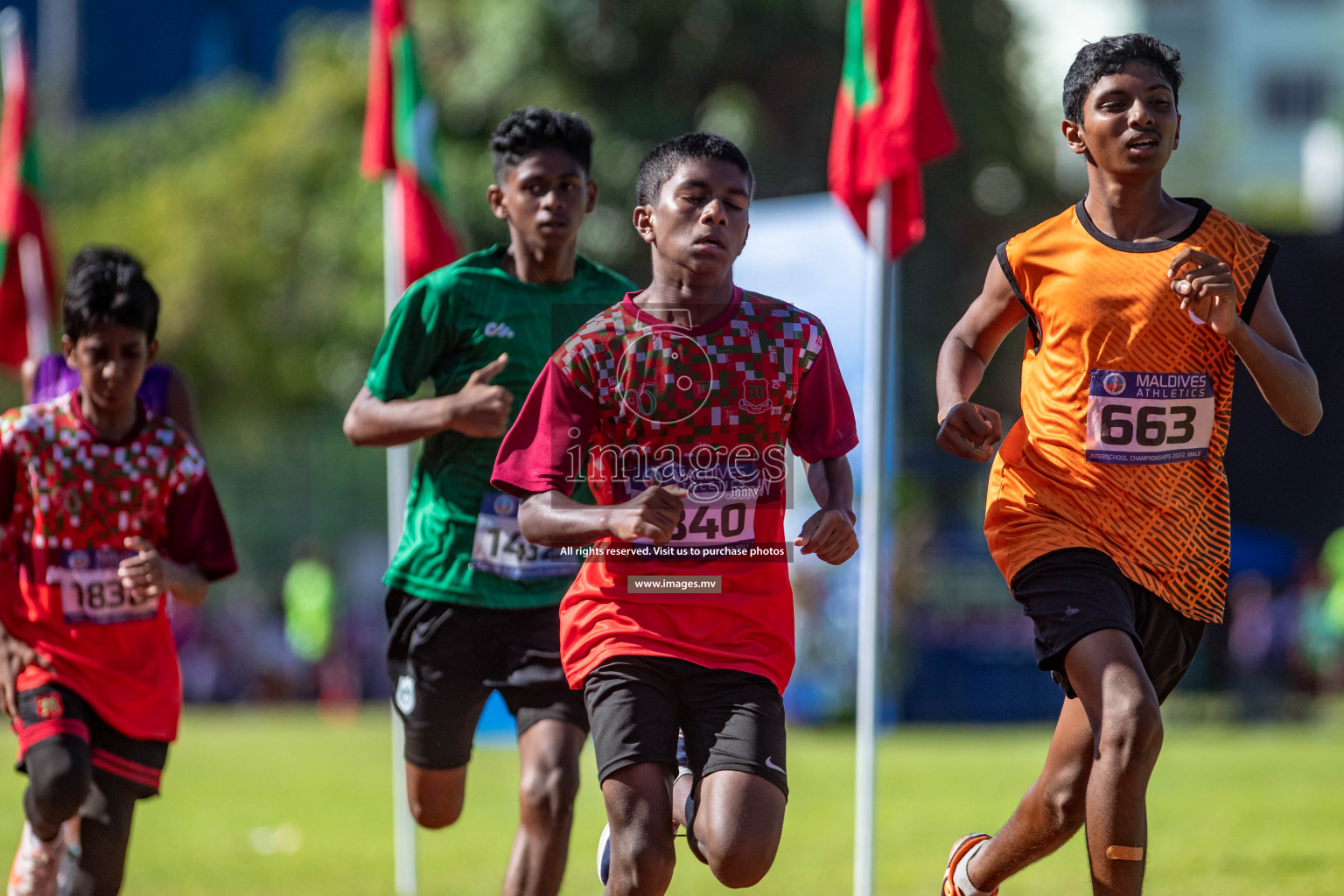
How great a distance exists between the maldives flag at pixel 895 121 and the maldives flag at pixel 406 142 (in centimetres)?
261

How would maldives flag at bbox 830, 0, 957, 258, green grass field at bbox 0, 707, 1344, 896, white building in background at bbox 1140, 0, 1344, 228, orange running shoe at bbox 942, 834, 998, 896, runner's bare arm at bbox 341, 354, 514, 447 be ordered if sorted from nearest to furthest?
runner's bare arm at bbox 341, 354, 514, 447, orange running shoe at bbox 942, 834, 998, 896, maldives flag at bbox 830, 0, 957, 258, green grass field at bbox 0, 707, 1344, 896, white building in background at bbox 1140, 0, 1344, 228

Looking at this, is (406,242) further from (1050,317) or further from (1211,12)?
(1211,12)

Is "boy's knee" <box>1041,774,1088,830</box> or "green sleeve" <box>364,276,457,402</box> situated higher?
"green sleeve" <box>364,276,457,402</box>

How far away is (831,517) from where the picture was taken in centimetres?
417

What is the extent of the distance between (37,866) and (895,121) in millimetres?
4617

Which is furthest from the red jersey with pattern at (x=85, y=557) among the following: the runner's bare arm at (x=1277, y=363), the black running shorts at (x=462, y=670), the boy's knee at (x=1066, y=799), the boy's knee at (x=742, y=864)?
the runner's bare arm at (x=1277, y=363)

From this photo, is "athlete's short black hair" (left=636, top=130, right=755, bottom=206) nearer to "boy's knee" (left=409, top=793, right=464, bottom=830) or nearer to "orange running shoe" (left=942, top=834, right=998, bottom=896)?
"orange running shoe" (left=942, top=834, right=998, bottom=896)

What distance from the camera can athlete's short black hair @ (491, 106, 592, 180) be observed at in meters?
5.45

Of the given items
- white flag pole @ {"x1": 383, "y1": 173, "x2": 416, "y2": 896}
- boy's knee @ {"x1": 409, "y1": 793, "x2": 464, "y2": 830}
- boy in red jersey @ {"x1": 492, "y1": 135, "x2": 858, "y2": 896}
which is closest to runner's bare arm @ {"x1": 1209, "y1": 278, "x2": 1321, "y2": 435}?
boy in red jersey @ {"x1": 492, "y1": 135, "x2": 858, "y2": 896}

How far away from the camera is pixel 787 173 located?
906 inches

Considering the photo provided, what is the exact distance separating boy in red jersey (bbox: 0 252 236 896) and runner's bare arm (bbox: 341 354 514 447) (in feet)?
2.26

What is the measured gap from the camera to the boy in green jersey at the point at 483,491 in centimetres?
534

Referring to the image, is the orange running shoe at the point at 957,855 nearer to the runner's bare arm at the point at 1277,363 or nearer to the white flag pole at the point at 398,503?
the runner's bare arm at the point at 1277,363

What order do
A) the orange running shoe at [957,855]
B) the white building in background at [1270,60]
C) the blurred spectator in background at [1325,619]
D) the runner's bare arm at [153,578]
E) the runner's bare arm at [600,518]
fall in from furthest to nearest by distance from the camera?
the white building in background at [1270,60] → the blurred spectator in background at [1325,619] → the runner's bare arm at [153,578] → the orange running shoe at [957,855] → the runner's bare arm at [600,518]
